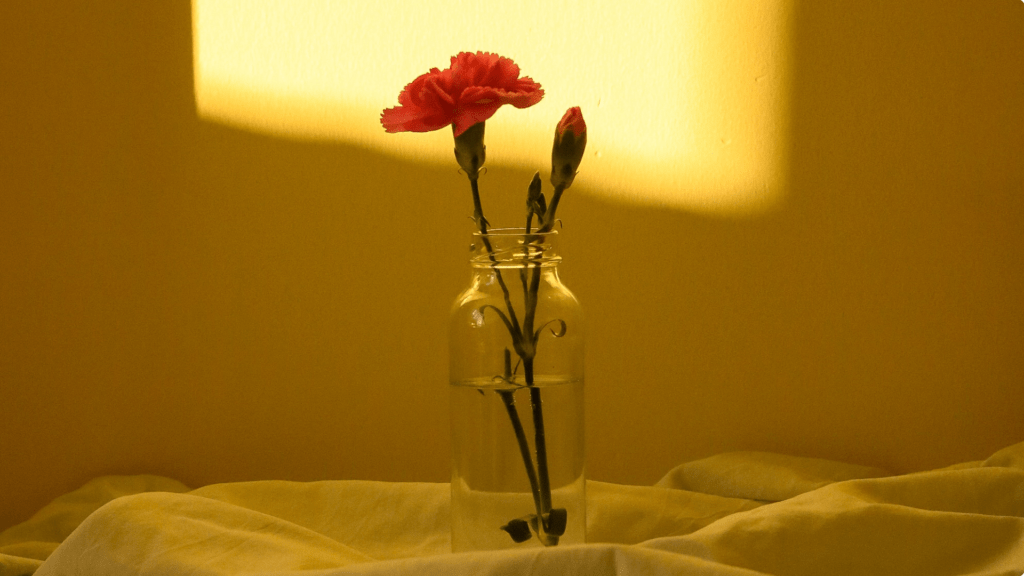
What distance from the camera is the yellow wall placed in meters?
1.16

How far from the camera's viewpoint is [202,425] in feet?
4.09

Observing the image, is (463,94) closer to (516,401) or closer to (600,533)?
(516,401)

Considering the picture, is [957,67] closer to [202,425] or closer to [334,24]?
[334,24]

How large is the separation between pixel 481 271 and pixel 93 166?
0.68 meters

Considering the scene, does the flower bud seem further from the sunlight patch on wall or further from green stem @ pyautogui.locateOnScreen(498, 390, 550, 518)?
the sunlight patch on wall

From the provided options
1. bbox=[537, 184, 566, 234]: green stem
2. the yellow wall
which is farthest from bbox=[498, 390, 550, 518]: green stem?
the yellow wall

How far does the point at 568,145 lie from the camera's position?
2.30ft

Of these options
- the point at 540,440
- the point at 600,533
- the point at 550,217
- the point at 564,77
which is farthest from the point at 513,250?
the point at 564,77

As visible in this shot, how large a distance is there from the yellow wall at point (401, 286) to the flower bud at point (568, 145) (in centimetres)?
50

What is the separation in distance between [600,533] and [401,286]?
458 mm

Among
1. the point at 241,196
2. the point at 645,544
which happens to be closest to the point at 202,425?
the point at 241,196

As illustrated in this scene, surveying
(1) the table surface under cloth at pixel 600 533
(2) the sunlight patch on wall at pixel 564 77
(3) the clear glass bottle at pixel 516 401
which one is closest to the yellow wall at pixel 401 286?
(2) the sunlight patch on wall at pixel 564 77

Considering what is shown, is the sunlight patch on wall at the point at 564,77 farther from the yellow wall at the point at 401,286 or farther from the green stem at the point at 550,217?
the green stem at the point at 550,217

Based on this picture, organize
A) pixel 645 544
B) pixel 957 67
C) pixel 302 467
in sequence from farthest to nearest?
pixel 302 467 < pixel 957 67 < pixel 645 544
